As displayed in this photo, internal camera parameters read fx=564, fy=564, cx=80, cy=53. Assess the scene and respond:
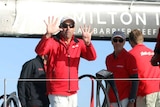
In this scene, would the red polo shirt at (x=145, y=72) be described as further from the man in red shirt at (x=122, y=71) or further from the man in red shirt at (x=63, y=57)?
the man in red shirt at (x=63, y=57)

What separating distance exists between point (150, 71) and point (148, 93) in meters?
0.33

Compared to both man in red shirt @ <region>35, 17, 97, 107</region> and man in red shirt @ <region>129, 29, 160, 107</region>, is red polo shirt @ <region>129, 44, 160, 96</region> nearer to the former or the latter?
man in red shirt @ <region>129, 29, 160, 107</region>

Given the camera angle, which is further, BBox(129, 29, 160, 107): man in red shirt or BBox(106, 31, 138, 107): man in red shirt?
BBox(129, 29, 160, 107): man in red shirt

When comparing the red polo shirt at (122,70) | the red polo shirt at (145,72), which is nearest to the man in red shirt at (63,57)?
the red polo shirt at (122,70)

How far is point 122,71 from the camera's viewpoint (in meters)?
7.95

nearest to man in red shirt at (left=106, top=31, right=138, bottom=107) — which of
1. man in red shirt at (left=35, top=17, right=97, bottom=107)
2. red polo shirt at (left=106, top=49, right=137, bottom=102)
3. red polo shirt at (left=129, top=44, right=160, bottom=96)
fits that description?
red polo shirt at (left=106, top=49, right=137, bottom=102)

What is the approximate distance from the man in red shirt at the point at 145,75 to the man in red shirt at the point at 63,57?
0.70 metres

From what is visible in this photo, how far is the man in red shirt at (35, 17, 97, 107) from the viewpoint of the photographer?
24.9 ft

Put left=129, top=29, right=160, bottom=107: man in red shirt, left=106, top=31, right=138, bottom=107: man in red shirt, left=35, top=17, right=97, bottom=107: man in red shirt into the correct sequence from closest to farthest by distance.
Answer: left=35, top=17, right=97, bottom=107: man in red shirt
left=106, top=31, right=138, bottom=107: man in red shirt
left=129, top=29, right=160, bottom=107: man in red shirt

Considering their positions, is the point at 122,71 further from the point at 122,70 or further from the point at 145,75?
the point at 145,75

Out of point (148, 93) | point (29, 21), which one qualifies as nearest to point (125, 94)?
point (148, 93)

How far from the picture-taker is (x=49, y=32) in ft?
25.2

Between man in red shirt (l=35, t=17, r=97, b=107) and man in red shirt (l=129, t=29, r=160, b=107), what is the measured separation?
70cm

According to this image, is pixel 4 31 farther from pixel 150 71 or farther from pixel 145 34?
pixel 150 71
